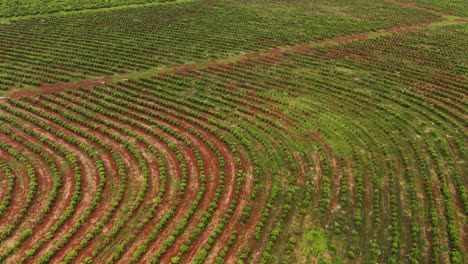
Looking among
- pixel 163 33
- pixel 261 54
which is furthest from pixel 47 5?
pixel 261 54

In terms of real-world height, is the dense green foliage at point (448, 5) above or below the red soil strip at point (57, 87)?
above

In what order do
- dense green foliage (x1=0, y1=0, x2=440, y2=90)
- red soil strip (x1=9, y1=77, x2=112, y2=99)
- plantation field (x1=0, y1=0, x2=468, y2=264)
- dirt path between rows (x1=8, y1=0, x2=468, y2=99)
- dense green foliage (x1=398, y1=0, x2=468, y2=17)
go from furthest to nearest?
dense green foliage (x1=398, y1=0, x2=468, y2=17) < dense green foliage (x1=0, y1=0, x2=440, y2=90) < dirt path between rows (x1=8, y1=0, x2=468, y2=99) < red soil strip (x1=9, y1=77, x2=112, y2=99) < plantation field (x1=0, y1=0, x2=468, y2=264)

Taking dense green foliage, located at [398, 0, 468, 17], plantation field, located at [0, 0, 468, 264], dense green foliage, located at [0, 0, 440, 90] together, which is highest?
dense green foliage, located at [398, 0, 468, 17]

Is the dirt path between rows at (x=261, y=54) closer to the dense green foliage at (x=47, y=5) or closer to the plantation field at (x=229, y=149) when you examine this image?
the plantation field at (x=229, y=149)

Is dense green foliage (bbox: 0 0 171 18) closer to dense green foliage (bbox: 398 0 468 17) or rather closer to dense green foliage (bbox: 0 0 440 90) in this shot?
dense green foliage (bbox: 0 0 440 90)

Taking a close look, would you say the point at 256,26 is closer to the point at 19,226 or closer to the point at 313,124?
the point at 313,124

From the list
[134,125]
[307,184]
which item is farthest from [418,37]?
[134,125]

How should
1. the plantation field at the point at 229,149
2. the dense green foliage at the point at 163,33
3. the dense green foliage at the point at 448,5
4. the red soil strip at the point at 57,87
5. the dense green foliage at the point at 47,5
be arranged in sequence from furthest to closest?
the dense green foliage at the point at 448,5 → the dense green foliage at the point at 47,5 → the dense green foliage at the point at 163,33 → the red soil strip at the point at 57,87 → the plantation field at the point at 229,149

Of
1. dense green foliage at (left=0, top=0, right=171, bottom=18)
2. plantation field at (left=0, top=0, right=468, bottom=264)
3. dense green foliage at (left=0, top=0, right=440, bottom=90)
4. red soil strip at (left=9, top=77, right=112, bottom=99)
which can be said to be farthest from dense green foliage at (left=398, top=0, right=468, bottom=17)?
red soil strip at (left=9, top=77, right=112, bottom=99)

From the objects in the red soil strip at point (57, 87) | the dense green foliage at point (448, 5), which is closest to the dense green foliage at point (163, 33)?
the red soil strip at point (57, 87)
